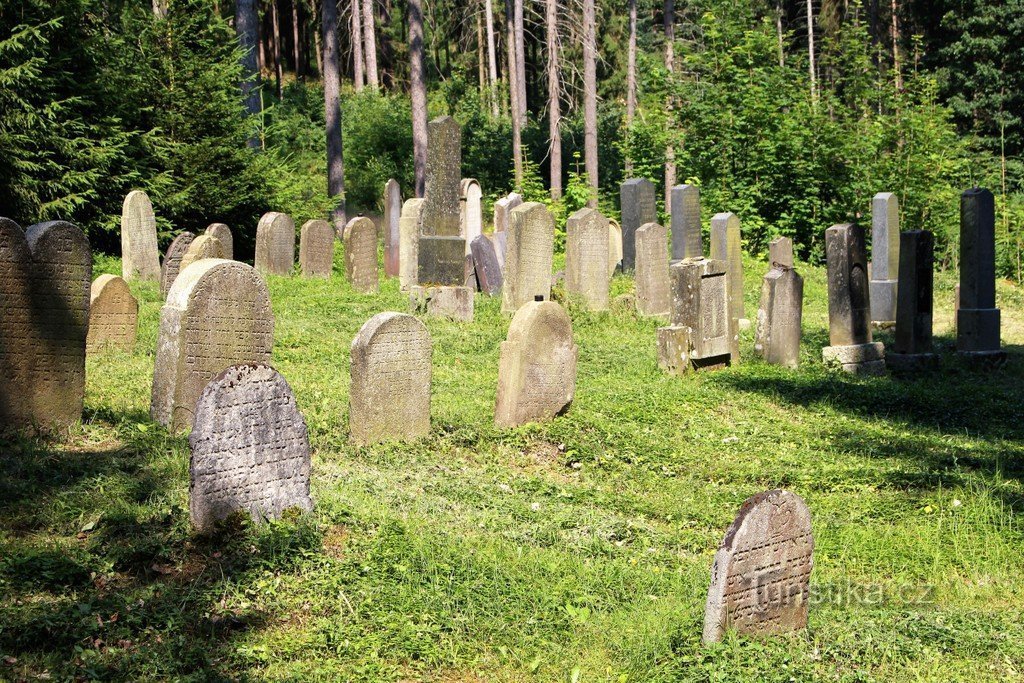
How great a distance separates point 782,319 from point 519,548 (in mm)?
7391

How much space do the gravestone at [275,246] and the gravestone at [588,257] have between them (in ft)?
18.8

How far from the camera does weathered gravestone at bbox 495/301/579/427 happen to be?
9.42m

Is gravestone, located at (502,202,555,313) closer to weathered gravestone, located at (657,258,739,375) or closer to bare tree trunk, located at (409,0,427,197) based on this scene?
weathered gravestone, located at (657,258,739,375)

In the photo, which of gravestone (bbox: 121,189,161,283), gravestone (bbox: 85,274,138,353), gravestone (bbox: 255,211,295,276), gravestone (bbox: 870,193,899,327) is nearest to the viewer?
gravestone (bbox: 85,274,138,353)

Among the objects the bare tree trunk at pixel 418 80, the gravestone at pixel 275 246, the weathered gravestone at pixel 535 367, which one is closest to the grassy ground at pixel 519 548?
the weathered gravestone at pixel 535 367

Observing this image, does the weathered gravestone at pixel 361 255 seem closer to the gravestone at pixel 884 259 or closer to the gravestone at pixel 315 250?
the gravestone at pixel 315 250

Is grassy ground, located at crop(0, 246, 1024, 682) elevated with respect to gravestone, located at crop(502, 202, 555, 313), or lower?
lower

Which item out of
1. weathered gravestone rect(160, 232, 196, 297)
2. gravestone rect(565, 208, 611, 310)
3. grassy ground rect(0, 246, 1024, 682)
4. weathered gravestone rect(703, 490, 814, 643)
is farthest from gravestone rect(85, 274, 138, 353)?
weathered gravestone rect(703, 490, 814, 643)

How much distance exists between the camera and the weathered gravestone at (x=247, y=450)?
20.4 feet

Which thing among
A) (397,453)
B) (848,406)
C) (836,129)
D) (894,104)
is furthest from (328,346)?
(894,104)

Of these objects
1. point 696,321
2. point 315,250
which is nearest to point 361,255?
point 315,250

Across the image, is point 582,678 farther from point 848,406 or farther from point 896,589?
point 848,406

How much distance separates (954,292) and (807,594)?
16.4 meters

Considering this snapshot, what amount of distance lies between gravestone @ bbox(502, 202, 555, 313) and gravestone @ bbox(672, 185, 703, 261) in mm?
3340
